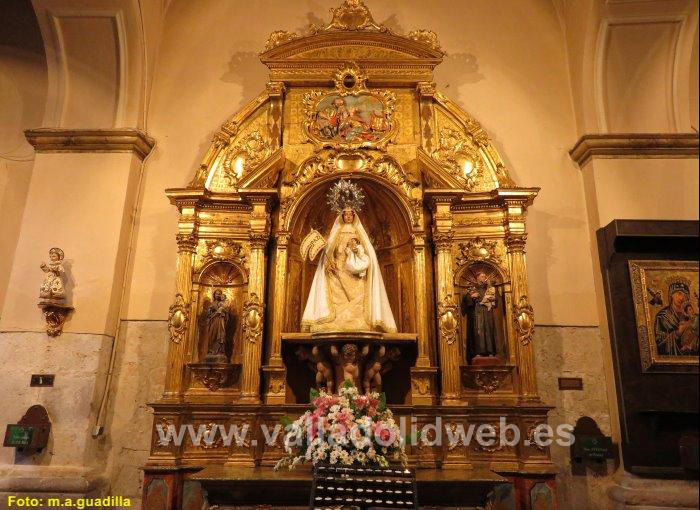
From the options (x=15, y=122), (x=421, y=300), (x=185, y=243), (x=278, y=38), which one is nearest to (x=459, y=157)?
(x=421, y=300)

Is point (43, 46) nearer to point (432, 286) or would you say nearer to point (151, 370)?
point (151, 370)

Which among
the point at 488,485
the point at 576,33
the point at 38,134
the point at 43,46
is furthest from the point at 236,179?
the point at 576,33

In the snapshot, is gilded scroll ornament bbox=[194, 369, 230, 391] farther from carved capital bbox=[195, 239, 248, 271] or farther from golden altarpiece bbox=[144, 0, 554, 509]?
carved capital bbox=[195, 239, 248, 271]

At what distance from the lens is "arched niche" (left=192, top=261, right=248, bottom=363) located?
654cm

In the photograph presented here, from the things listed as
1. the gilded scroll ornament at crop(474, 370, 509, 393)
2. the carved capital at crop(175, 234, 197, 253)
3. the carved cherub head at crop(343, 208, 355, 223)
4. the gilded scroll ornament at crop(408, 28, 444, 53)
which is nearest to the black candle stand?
the gilded scroll ornament at crop(474, 370, 509, 393)

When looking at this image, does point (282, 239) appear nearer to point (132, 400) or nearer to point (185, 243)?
point (185, 243)

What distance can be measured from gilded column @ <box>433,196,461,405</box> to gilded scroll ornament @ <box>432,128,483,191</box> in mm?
641

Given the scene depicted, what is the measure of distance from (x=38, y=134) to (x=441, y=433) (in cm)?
640

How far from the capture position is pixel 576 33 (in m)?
7.75

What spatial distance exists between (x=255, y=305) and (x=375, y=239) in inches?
73.0

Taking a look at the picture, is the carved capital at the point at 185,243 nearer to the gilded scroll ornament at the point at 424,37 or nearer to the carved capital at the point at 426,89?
the carved capital at the point at 426,89

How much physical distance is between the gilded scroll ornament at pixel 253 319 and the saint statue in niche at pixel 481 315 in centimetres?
246

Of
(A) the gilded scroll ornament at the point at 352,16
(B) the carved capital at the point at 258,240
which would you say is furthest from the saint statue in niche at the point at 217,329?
(A) the gilded scroll ornament at the point at 352,16

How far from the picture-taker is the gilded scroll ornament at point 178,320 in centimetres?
629
